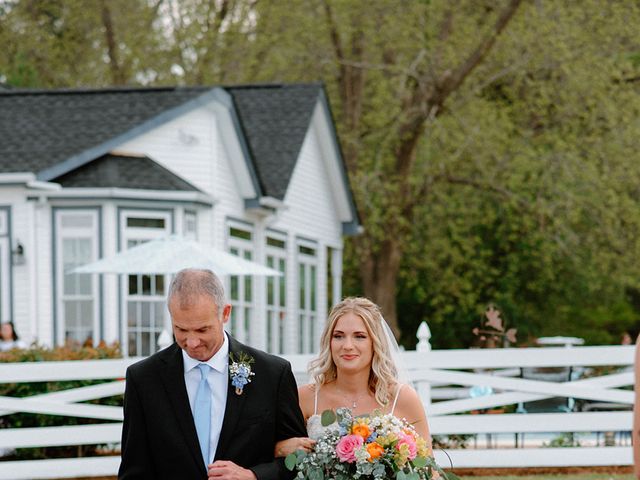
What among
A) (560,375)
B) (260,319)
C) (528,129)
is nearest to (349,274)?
(528,129)

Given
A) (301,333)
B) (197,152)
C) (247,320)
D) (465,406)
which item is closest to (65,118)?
(197,152)

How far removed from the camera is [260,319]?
22.6 m

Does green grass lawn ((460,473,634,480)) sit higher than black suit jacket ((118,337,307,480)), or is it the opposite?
black suit jacket ((118,337,307,480))

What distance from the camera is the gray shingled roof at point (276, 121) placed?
2386cm

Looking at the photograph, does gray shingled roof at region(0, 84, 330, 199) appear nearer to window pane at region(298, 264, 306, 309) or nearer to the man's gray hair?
window pane at region(298, 264, 306, 309)

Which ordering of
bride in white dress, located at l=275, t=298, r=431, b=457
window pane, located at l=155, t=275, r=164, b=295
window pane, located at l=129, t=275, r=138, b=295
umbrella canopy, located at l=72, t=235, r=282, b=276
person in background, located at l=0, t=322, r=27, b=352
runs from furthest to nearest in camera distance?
window pane, located at l=155, t=275, r=164, b=295
window pane, located at l=129, t=275, r=138, b=295
person in background, located at l=0, t=322, r=27, b=352
umbrella canopy, located at l=72, t=235, r=282, b=276
bride in white dress, located at l=275, t=298, r=431, b=457

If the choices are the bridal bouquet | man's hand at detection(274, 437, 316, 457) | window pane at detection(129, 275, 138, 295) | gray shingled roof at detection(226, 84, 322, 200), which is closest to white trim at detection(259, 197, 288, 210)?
gray shingled roof at detection(226, 84, 322, 200)

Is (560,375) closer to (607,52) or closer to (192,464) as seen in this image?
(192,464)

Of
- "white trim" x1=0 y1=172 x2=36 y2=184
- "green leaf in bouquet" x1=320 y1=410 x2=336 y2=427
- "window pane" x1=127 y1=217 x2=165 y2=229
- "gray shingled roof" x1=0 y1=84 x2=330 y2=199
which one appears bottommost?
"green leaf in bouquet" x1=320 y1=410 x2=336 y2=427

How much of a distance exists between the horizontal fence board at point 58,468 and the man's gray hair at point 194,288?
23.4 feet

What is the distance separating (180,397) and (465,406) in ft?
24.5

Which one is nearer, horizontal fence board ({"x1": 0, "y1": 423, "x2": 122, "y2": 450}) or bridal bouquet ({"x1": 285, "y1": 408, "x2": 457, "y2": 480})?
bridal bouquet ({"x1": 285, "y1": 408, "x2": 457, "y2": 480})

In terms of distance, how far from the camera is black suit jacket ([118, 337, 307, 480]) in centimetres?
476

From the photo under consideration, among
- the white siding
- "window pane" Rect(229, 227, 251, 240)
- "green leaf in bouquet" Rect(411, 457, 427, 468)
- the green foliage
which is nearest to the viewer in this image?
"green leaf in bouquet" Rect(411, 457, 427, 468)
